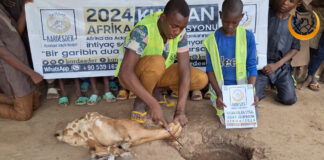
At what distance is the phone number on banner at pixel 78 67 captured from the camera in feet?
10.0

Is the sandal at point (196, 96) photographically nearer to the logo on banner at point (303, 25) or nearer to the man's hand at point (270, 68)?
the man's hand at point (270, 68)

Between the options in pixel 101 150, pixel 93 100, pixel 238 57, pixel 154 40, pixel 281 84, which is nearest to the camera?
pixel 101 150

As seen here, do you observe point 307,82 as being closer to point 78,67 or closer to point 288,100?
point 288,100

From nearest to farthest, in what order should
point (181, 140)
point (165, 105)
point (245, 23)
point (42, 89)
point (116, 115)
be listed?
point (181, 140) < point (116, 115) < point (165, 105) < point (245, 23) < point (42, 89)

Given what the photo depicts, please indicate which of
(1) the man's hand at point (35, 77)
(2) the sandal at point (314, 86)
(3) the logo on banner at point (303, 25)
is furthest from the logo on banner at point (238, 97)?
(1) the man's hand at point (35, 77)

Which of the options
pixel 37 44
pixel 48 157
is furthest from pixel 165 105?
Answer: pixel 37 44

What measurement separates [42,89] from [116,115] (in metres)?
1.28

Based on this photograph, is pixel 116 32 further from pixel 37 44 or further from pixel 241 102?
pixel 241 102

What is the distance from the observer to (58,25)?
9.87 feet

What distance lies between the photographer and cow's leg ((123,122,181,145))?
7.48ft

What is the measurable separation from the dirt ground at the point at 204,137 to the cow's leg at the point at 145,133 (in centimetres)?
5

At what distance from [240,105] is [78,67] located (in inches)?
73.3

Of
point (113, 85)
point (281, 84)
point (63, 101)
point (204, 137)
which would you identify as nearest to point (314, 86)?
point (281, 84)

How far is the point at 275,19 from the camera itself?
321 cm
